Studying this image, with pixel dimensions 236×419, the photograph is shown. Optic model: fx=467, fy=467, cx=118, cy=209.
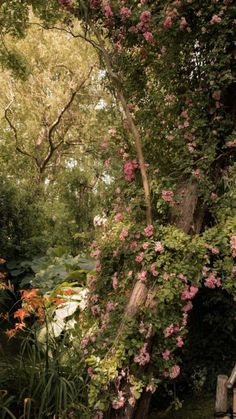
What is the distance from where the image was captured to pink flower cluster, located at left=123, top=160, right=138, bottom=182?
154 inches

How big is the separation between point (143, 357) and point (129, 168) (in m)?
1.51

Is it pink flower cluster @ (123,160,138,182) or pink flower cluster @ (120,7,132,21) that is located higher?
pink flower cluster @ (120,7,132,21)

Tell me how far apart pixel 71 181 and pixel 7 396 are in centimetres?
942

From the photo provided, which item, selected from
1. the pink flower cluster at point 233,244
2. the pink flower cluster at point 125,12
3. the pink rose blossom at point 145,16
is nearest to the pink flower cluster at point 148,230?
the pink flower cluster at point 233,244

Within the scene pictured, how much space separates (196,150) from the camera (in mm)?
3799

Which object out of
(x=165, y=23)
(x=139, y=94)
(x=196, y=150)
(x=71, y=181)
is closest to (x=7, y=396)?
(x=196, y=150)

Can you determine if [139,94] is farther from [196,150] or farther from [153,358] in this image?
[153,358]

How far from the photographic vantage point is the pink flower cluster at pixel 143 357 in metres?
3.48

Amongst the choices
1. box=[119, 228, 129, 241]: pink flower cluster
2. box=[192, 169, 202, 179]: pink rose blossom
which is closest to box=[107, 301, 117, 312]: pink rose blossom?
box=[119, 228, 129, 241]: pink flower cluster

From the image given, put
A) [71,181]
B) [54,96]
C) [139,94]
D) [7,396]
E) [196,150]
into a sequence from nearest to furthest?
1. [7,396]
2. [196,150]
3. [139,94]
4. [71,181]
5. [54,96]

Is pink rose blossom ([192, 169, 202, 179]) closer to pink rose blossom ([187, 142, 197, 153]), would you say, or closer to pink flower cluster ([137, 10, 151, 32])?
pink rose blossom ([187, 142, 197, 153])

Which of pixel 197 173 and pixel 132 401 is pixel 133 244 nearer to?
pixel 197 173

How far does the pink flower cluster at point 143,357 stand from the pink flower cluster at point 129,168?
136 cm

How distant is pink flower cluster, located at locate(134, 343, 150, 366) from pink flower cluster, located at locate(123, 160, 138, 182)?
1361 mm
